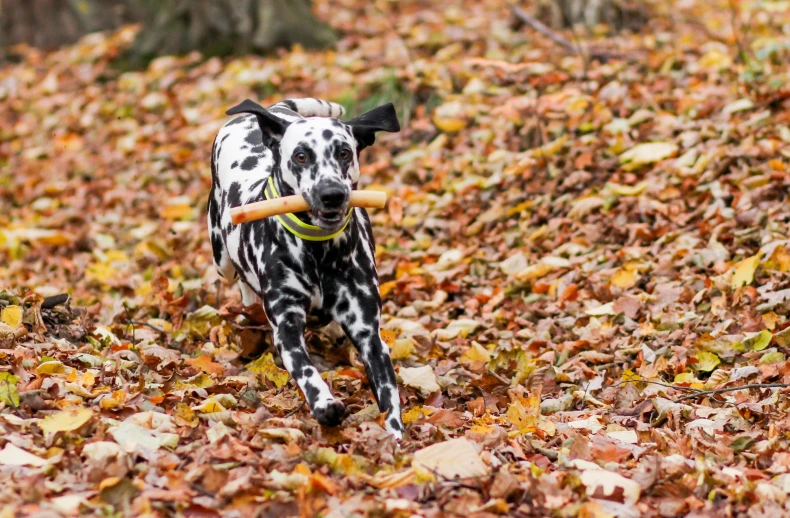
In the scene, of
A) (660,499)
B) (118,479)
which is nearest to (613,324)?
(660,499)

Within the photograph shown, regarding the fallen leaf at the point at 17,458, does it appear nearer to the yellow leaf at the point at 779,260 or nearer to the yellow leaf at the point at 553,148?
the yellow leaf at the point at 779,260

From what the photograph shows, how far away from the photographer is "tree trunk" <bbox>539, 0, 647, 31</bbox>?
38.9 ft

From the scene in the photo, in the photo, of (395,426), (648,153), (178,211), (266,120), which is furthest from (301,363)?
(178,211)

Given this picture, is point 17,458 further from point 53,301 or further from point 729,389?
point 729,389

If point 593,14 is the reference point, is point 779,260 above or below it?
below

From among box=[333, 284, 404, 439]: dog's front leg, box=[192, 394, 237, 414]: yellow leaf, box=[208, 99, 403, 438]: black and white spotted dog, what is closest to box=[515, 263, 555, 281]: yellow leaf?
box=[208, 99, 403, 438]: black and white spotted dog

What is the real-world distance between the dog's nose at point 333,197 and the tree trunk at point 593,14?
25.4ft

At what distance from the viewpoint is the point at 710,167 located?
311 inches

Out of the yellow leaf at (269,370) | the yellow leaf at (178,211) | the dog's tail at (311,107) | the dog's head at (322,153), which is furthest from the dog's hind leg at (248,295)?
the yellow leaf at (178,211)

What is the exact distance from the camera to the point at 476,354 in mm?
5973

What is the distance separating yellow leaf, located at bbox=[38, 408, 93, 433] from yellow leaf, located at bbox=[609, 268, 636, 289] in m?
3.99

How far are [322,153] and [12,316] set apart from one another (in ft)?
6.78

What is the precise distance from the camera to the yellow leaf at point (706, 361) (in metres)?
5.55

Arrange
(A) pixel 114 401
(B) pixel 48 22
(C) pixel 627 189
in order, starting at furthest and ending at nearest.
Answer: (B) pixel 48 22 < (C) pixel 627 189 < (A) pixel 114 401
